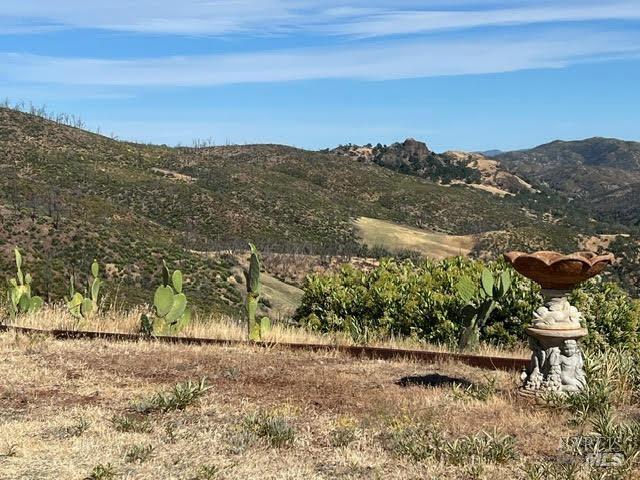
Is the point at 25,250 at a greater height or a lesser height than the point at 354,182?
lesser

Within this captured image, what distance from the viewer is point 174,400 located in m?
6.48

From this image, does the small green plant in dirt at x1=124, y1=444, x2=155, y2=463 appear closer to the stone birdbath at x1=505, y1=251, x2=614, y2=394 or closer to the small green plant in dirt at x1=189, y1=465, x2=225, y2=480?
the small green plant in dirt at x1=189, y1=465, x2=225, y2=480

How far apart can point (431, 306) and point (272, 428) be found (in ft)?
18.7

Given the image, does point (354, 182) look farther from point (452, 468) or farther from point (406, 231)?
point (452, 468)

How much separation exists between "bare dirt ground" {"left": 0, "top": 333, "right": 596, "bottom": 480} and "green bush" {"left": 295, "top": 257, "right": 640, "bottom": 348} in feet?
6.96

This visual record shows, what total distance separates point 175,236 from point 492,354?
42.0 m

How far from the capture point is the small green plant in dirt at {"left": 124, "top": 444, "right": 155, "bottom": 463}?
16.6 feet

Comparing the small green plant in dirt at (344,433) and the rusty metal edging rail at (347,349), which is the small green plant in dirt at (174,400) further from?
→ the rusty metal edging rail at (347,349)

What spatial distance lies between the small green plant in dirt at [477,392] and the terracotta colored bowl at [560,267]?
114 cm

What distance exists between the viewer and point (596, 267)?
6578 millimetres

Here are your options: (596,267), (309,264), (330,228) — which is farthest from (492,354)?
(330,228)

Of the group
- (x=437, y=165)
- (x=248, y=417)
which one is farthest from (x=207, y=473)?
(x=437, y=165)

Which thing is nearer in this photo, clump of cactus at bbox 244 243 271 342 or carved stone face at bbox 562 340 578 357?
carved stone face at bbox 562 340 578 357

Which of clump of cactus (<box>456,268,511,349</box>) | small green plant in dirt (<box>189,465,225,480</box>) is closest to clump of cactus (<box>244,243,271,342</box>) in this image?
clump of cactus (<box>456,268,511,349</box>)
